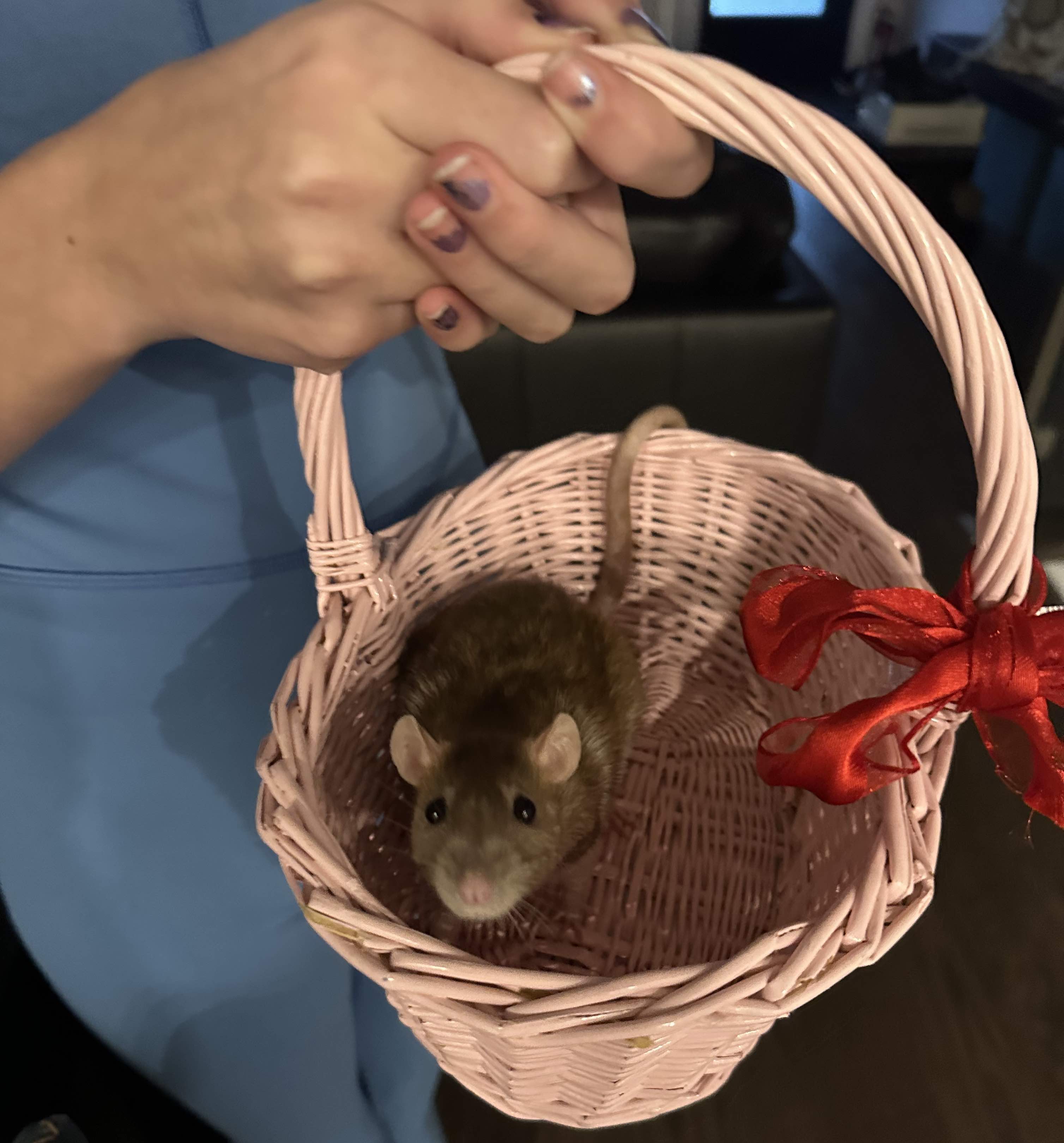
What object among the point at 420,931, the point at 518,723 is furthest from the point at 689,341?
the point at 420,931

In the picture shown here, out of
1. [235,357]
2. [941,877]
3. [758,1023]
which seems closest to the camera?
[758,1023]

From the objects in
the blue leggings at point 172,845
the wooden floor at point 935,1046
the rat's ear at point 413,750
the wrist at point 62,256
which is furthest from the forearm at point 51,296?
the wooden floor at point 935,1046

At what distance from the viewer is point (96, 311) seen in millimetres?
432

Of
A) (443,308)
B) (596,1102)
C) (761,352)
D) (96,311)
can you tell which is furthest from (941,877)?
(96,311)

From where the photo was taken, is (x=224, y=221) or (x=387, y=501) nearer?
(x=224, y=221)

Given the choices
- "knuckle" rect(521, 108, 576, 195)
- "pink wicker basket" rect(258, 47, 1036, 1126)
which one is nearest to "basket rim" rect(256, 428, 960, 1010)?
"pink wicker basket" rect(258, 47, 1036, 1126)

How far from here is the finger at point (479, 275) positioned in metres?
0.35

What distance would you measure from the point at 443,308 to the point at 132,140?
0.16 metres

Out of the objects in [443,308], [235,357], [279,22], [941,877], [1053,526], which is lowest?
[941,877]

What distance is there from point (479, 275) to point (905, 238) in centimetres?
22

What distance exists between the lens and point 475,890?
24.0 inches

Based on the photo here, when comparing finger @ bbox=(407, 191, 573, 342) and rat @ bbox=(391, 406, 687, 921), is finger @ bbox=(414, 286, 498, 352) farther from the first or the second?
rat @ bbox=(391, 406, 687, 921)

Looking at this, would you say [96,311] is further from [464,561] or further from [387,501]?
[464,561]

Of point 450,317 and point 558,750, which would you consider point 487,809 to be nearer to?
point 558,750
